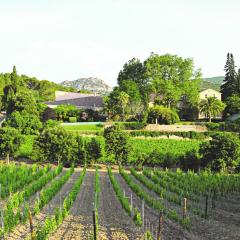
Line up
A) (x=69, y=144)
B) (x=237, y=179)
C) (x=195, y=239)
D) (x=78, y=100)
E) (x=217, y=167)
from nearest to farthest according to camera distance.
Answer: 1. (x=195, y=239)
2. (x=237, y=179)
3. (x=217, y=167)
4. (x=69, y=144)
5. (x=78, y=100)

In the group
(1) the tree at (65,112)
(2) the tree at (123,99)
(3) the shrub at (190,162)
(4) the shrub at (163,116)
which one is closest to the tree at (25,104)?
(1) the tree at (65,112)

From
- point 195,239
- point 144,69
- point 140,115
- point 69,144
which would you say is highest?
point 144,69

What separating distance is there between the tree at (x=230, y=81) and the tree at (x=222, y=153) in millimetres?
36371

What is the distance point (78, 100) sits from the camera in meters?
79.6

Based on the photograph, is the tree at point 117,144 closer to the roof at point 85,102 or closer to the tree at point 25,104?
the tree at point 25,104

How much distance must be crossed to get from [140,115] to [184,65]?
1044 centimetres

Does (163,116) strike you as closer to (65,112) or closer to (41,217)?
(65,112)


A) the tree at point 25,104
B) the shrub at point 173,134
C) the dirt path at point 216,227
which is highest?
the tree at point 25,104

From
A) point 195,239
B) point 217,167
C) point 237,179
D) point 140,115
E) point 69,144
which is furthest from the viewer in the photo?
point 140,115

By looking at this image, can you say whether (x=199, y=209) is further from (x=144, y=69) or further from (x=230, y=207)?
(x=144, y=69)

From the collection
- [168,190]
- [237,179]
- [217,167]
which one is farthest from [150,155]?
[168,190]

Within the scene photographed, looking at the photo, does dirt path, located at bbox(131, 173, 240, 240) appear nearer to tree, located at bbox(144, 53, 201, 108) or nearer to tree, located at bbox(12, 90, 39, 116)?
tree, located at bbox(12, 90, 39, 116)

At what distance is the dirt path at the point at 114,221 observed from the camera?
48.9ft

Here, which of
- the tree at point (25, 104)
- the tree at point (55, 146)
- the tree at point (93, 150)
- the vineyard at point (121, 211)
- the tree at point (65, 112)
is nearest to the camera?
the vineyard at point (121, 211)
